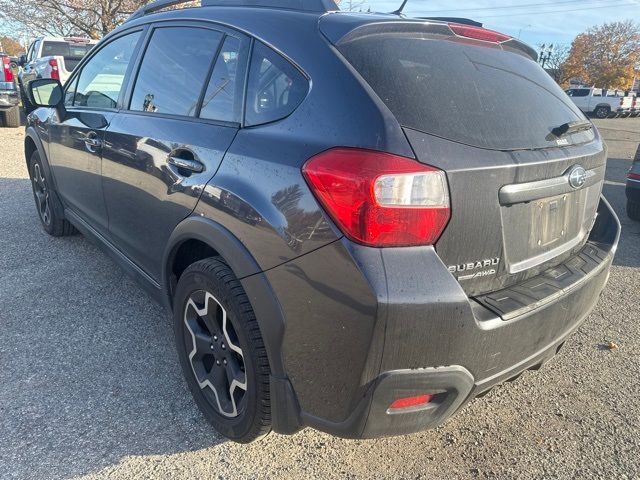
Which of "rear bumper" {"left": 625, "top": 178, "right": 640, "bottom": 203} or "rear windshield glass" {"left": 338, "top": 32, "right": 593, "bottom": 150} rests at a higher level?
"rear windshield glass" {"left": 338, "top": 32, "right": 593, "bottom": 150}

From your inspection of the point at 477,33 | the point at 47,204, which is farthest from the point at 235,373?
the point at 47,204

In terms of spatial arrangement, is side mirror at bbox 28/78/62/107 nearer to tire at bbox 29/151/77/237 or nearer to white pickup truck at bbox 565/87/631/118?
tire at bbox 29/151/77/237

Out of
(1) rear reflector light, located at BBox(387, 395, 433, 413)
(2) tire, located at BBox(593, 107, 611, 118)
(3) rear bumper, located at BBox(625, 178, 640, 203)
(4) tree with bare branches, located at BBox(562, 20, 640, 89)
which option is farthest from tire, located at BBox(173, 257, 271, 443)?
(4) tree with bare branches, located at BBox(562, 20, 640, 89)

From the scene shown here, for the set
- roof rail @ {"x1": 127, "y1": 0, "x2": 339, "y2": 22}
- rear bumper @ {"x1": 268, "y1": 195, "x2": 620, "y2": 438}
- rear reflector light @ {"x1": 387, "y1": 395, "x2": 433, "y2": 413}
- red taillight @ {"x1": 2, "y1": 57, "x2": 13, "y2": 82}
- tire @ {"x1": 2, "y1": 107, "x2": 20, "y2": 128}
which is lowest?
tire @ {"x1": 2, "y1": 107, "x2": 20, "y2": 128}

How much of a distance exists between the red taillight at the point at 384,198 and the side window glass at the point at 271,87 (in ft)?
1.25

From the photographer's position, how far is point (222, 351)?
222cm

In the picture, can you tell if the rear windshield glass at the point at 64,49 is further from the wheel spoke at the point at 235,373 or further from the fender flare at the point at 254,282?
the wheel spoke at the point at 235,373

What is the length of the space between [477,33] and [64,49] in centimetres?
1420

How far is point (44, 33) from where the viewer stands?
22.6 m

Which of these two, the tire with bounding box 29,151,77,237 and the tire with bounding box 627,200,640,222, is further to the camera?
the tire with bounding box 627,200,640,222

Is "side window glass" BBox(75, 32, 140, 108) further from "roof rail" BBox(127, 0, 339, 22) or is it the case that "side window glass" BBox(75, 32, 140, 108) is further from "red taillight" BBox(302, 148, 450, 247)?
"red taillight" BBox(302, 148, 450, 247)

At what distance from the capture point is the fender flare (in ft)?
6.03

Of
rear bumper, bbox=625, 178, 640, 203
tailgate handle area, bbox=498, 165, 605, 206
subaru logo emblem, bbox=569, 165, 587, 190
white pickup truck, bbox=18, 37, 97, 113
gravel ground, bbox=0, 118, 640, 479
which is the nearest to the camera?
tailgate handle area, bbox=498, 165, 605, 206

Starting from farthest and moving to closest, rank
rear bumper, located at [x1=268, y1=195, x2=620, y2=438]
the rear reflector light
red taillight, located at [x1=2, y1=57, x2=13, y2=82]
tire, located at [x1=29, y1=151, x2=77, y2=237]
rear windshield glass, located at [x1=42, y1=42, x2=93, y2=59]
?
rear windshield glass, located at [x1=42, y1=42, x2=93, y2=59] < red taillight, located at [x1=2, y1=57, x2=13, y2=82] < tire, located at [x1=29, y1=151, x2=77, y2=237] < the rear reflector light < rear bumper, located at [x1=268, y1=195, x2=620, y2=438]
